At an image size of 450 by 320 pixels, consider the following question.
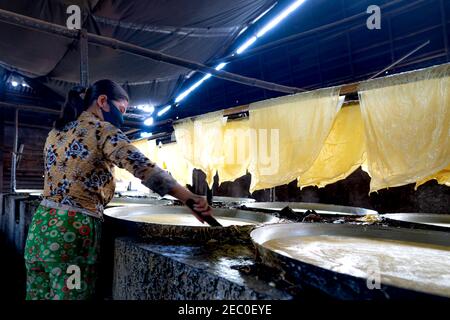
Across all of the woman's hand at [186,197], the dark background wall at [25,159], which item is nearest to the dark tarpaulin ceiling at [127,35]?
the woman's hand at [186,197]

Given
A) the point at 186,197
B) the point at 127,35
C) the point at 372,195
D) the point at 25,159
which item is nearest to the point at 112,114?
the point at 186,197

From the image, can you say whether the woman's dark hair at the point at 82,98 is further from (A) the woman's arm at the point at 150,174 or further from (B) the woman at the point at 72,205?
(A) the woman's arm at the point at 150,174

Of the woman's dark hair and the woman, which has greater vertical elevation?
the woman's dark hair

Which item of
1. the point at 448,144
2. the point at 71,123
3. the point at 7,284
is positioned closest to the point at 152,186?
the point at 71,123

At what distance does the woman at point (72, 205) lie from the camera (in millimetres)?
1638

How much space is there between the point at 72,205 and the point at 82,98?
2.26ft

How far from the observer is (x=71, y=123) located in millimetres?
1777

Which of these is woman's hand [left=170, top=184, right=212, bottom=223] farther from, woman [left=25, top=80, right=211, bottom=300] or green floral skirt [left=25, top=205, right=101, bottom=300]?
green floral skirt [left=25, top=205, right=101, bottom=300]

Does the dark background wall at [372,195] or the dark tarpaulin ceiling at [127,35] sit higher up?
the dark tarpaulin ceiling at [127,35]

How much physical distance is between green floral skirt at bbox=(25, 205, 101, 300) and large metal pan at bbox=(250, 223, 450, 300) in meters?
1.01

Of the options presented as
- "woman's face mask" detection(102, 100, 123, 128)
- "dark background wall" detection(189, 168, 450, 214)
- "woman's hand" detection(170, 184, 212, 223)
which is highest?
"woman's face mask" detection(102, 100, 123, 128)

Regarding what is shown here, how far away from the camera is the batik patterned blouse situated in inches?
62.1

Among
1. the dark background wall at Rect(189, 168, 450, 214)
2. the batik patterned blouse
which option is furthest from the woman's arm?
the dark background wall at Rect(189, 168, 450, 214)
